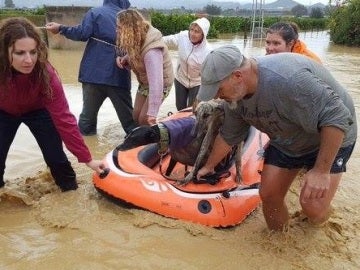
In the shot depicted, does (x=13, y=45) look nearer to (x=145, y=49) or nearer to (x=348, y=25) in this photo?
(x=145, y=49)

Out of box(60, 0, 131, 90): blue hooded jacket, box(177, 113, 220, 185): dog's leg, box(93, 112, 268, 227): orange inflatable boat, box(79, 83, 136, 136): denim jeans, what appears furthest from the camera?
box(79, 83, 136, 136): denim jeans

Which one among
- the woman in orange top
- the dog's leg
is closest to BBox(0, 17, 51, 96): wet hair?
the dog's leg

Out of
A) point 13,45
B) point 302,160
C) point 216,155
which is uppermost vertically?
point 13,45

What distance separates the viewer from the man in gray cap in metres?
2.46

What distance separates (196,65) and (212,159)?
240 cm

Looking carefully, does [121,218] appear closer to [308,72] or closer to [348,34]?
[308,72]

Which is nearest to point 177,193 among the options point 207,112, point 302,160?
point 207,112

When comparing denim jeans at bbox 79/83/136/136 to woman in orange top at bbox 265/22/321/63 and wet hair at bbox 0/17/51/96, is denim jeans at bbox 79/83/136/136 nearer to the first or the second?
woman in orange top at bbox 265/22/321/63

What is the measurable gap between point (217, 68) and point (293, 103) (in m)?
0.48

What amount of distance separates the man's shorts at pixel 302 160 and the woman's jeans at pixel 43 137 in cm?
170

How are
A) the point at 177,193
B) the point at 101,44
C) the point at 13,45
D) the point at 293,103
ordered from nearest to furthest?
1. the point at 293,103
2. the point at 13,45
3. the point at 177,193
4. the point at 101,44

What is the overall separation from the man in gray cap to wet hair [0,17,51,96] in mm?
1287

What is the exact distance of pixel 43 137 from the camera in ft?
12.0

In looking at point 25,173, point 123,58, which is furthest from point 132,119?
point 25,173
